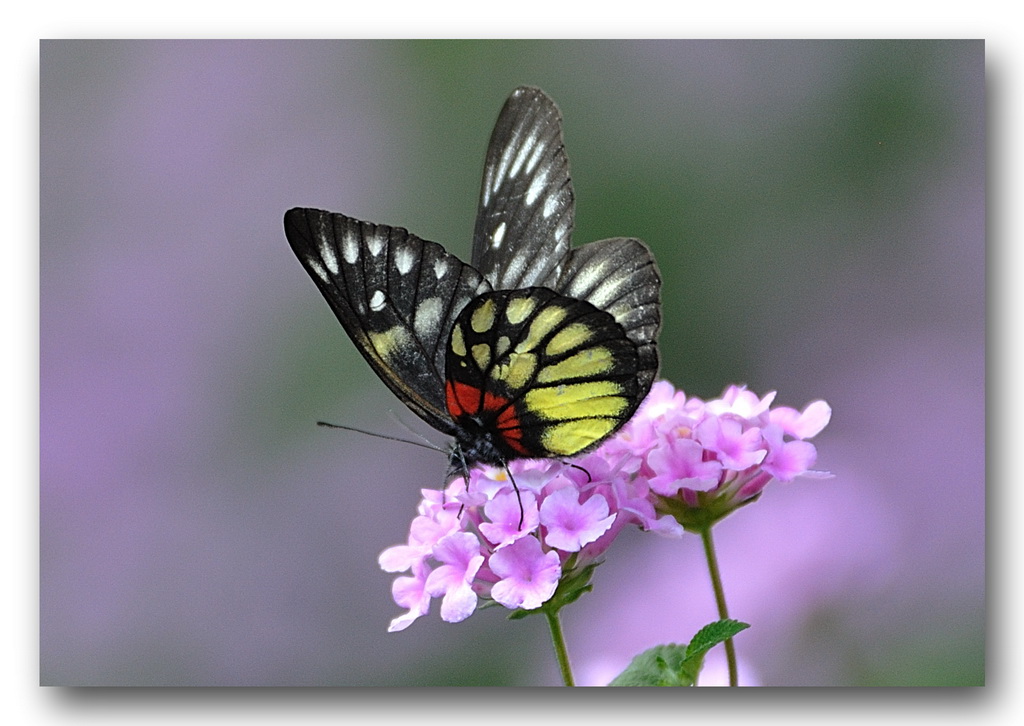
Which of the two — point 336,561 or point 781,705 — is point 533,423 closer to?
point 781,705

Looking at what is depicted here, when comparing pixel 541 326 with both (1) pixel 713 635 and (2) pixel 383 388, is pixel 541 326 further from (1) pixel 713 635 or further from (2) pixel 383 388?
(2) pixel 383 388

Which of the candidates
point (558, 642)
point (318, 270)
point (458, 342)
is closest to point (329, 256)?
point (318, 270)

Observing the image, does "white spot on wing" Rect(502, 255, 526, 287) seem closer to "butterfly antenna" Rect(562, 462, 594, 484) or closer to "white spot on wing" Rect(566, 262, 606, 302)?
"white spot on wing" Rect(566, 262, 606, 302)

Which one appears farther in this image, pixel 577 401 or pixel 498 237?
pixel 498 237

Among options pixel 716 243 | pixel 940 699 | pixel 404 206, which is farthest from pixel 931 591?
pixel 404 206

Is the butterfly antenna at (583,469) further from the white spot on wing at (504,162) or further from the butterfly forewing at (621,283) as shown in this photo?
the white spot on wing at (504,162)

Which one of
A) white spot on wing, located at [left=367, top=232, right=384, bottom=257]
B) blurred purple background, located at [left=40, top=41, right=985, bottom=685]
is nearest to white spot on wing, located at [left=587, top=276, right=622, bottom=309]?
white spot on wing, located at [left=367, top=232, right=384, bottom=257]
